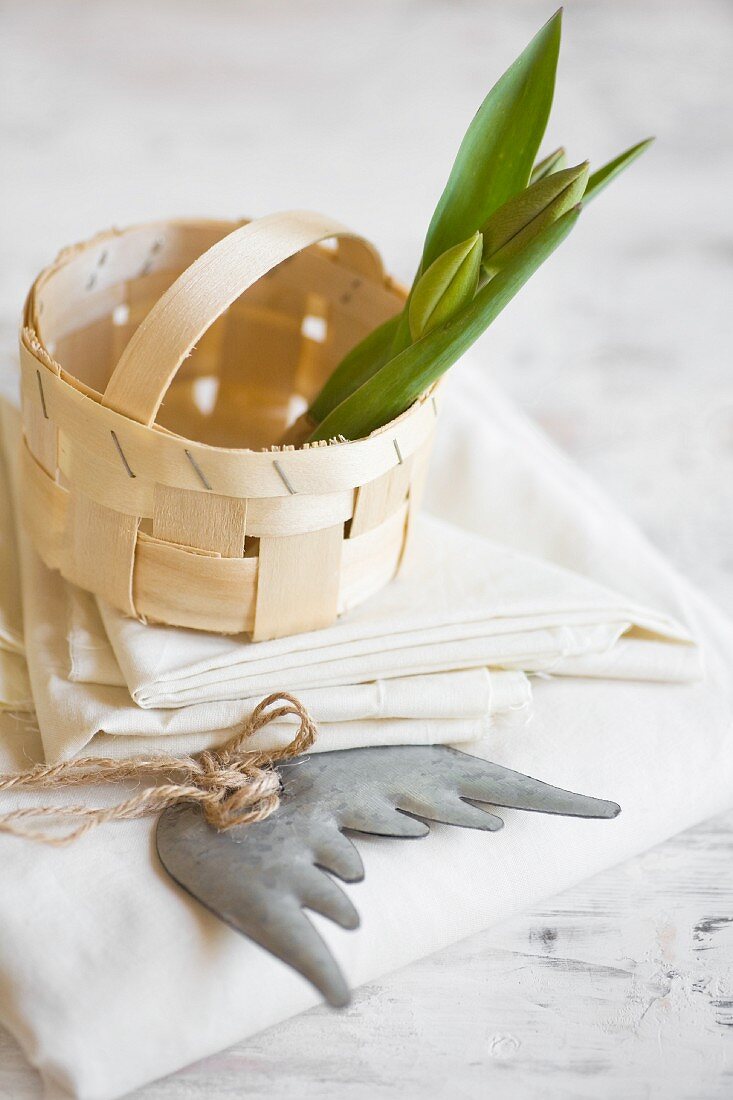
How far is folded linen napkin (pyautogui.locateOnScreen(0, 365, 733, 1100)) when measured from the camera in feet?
1.56

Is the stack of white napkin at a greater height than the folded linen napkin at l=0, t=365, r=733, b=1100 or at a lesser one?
greater

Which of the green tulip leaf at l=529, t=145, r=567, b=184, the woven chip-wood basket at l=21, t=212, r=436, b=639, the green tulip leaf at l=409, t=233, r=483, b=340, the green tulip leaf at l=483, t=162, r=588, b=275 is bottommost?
the woven chip-wood basket at l=21, t=212, r=436, b=639

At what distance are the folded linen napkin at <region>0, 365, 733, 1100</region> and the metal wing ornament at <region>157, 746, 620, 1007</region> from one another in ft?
0.06

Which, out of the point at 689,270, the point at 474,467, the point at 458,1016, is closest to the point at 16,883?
the point at 458,1016

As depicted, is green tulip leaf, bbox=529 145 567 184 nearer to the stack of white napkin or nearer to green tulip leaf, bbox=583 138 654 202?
green tulip leaf, bbox=583 138 654 202

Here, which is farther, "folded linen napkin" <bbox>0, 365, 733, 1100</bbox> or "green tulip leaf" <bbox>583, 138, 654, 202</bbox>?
"green tulip leaf" <bbox>583, 138, 654, 202</bbox>

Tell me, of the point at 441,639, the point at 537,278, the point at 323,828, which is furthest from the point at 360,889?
the point at 537,278

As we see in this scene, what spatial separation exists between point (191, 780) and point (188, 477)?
6.1 inches

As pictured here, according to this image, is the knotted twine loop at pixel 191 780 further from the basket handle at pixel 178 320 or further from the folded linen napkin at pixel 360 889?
the basket handle at pixel 178 320

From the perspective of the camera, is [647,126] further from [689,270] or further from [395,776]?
[395,776]

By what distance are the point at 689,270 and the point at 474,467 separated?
0.50 meters

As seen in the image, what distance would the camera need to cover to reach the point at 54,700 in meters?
0.57

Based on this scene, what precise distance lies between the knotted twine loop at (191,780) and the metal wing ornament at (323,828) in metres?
0.01

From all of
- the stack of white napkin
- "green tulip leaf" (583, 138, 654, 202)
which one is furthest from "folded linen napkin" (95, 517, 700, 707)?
"green tulip leaf" (583, 138, 654, 202)
